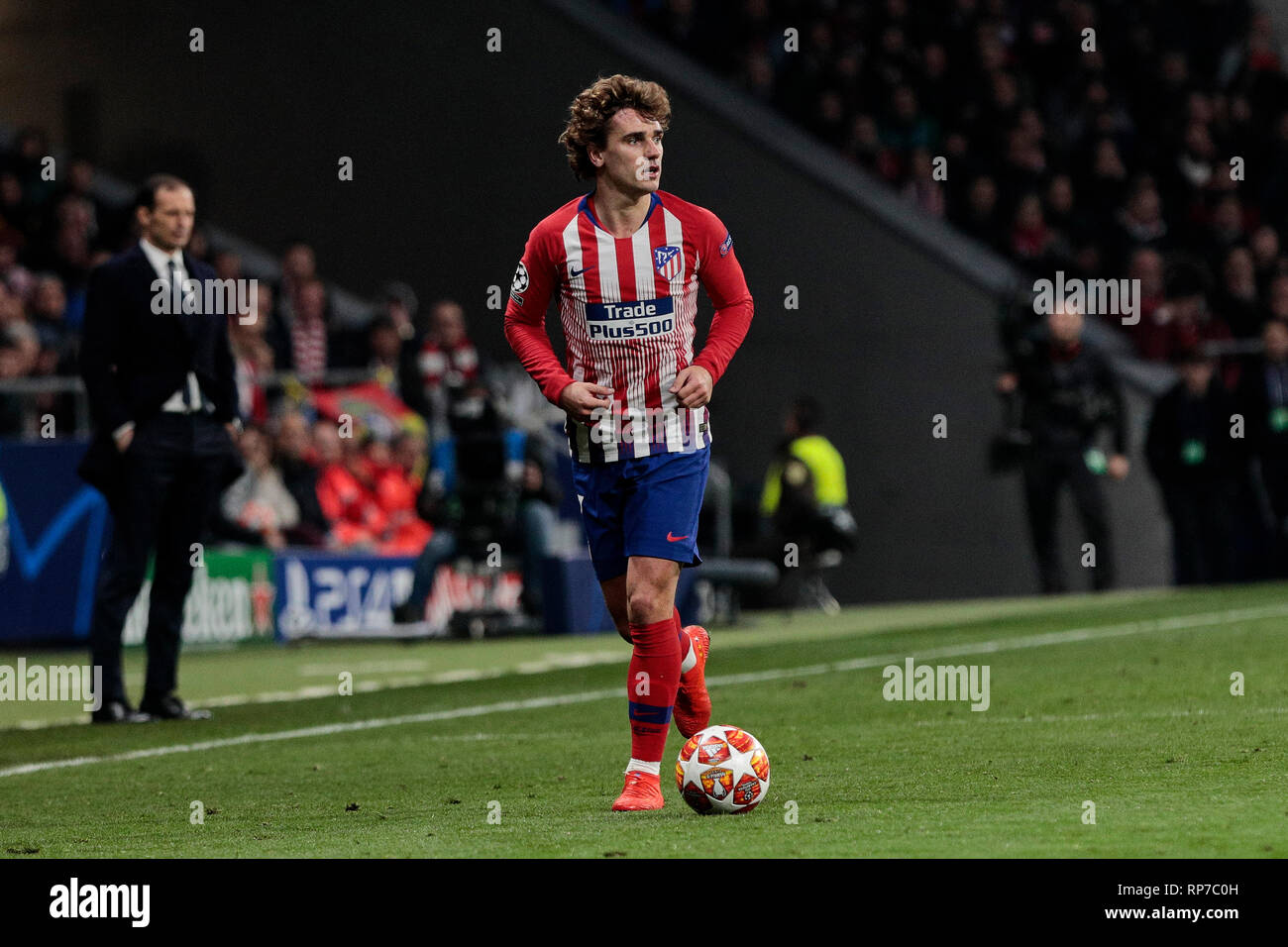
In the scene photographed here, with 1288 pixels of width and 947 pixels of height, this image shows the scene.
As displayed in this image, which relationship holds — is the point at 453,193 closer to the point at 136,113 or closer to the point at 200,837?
the point at 136,113

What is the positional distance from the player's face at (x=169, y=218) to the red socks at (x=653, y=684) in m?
4.30

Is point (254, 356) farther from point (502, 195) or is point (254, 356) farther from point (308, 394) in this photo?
point (502, 195)

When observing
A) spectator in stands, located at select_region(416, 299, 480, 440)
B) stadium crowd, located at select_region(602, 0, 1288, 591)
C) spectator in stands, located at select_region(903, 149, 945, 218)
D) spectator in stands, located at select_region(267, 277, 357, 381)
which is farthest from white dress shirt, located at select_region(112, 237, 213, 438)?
spectator in stands, located at select_region(903, 149, 945, 218)

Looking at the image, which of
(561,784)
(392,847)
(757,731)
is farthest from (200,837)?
(757,731)

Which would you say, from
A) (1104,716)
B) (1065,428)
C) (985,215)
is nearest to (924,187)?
(985,215)

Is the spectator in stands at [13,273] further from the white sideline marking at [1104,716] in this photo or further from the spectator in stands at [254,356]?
the white sideline marking at [1104,716]

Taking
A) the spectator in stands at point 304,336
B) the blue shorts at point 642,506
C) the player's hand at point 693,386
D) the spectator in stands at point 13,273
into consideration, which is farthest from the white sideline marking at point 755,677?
the spectator in stands at point 13,273

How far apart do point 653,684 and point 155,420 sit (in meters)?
4.30

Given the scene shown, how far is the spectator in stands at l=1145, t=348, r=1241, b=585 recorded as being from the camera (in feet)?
60.3

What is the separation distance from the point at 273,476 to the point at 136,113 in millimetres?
7464

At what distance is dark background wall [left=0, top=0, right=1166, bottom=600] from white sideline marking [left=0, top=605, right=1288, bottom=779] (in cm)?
586

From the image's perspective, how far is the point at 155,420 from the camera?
34.0 feet

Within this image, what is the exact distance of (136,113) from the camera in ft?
74.7

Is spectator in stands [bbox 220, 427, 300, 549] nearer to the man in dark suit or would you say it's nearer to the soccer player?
the man in dark suit
